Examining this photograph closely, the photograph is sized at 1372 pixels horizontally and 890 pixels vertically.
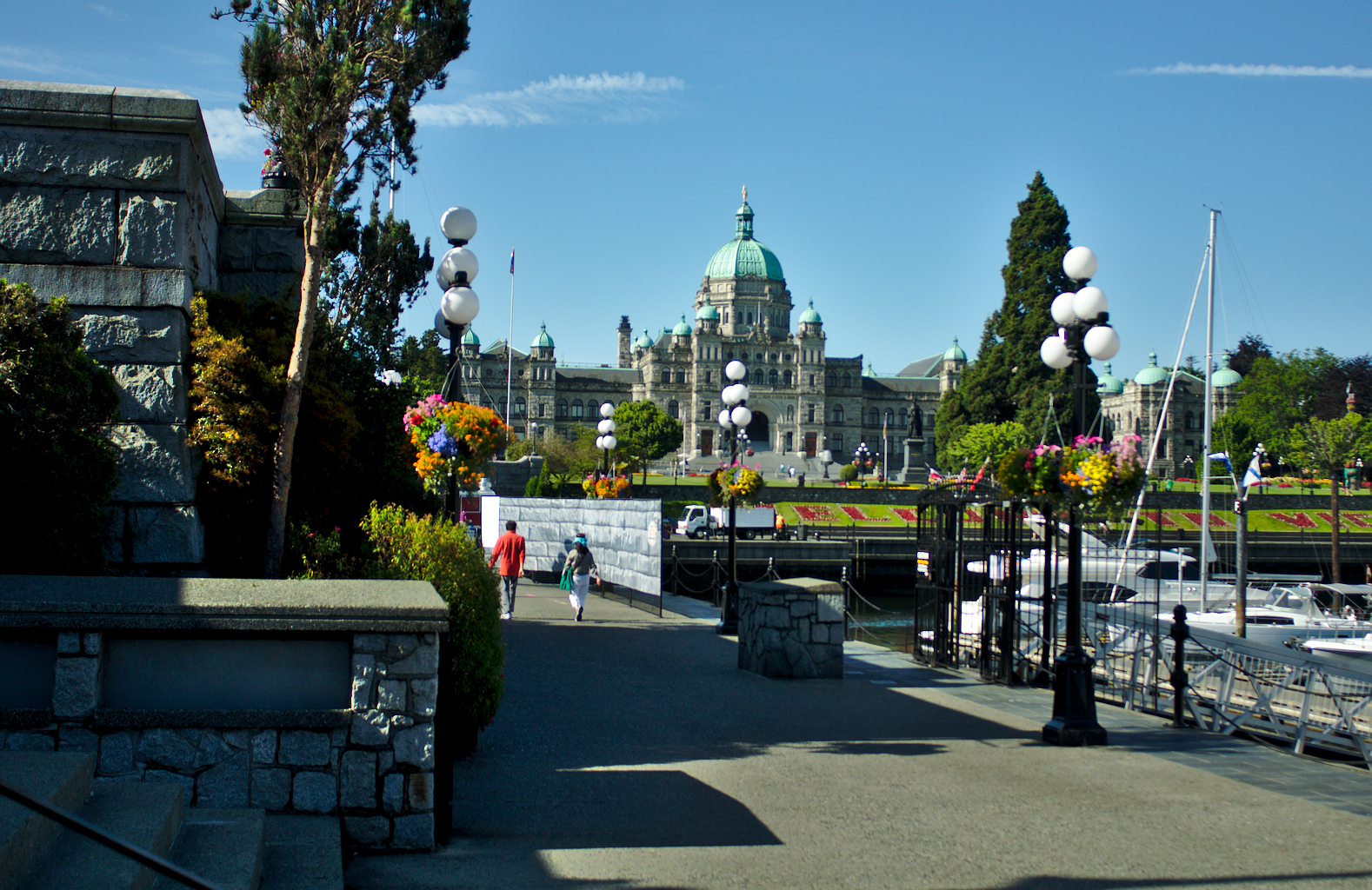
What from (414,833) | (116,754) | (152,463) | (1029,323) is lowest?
(414,833)

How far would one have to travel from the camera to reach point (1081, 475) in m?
8.55

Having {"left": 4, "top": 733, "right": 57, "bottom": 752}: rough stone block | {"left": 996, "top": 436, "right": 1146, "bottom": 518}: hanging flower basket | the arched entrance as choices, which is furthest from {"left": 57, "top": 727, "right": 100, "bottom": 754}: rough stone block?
the arched entrance

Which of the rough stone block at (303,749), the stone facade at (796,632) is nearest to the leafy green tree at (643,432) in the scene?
the stone facade at (796,632)

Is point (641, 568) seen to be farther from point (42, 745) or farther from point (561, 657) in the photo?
point (42, 745)

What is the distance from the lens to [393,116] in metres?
7.76

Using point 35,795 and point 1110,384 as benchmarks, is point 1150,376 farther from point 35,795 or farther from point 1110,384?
point 35,795

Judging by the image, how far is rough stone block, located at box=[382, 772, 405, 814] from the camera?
475cm

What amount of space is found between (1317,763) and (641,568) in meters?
10.1

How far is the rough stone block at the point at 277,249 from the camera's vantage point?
959cm

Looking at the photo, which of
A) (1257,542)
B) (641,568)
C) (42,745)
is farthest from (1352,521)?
(42,745)

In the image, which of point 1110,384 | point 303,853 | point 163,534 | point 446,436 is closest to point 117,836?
point 303,853

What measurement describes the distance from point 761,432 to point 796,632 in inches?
4257

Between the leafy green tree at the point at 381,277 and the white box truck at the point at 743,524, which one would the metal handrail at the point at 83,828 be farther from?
the white box truck at the point at 743,524

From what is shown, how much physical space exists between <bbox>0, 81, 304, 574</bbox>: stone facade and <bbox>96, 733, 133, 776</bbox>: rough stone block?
2969 mm
